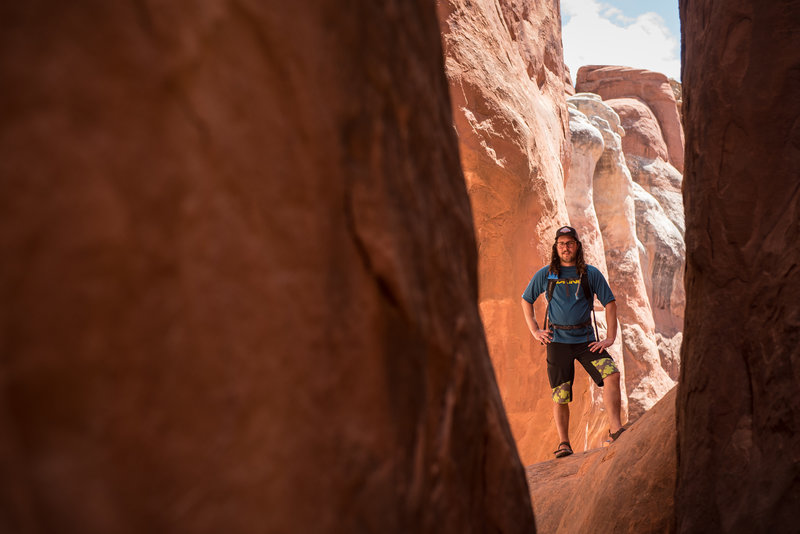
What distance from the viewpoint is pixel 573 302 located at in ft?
11.6

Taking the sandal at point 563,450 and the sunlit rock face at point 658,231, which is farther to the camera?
the sunlit rock face at point 658,231

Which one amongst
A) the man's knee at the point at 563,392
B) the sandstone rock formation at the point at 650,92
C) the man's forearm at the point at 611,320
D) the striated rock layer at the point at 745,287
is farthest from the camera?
the sandstone rock formation at the point at 650,92

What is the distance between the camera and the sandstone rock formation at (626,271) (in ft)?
38.6

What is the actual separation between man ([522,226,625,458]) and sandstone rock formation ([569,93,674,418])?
8698 millimetres

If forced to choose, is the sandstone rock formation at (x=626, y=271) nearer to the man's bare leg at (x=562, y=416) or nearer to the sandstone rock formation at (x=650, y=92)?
the sandstone rock formation at (x=650, y=92)

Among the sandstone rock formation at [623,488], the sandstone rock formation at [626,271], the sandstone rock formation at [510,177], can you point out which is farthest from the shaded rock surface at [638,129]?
the sandstone rock formation at [623,488]

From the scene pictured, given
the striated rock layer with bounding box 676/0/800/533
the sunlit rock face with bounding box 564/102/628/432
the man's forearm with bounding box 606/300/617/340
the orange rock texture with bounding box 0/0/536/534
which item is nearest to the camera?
the orange rock texture with bounding box 0/0/536/534

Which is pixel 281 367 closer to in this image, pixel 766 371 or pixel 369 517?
pixel 369 517

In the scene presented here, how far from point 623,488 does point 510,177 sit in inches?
140

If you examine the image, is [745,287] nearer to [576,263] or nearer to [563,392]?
[576,263]

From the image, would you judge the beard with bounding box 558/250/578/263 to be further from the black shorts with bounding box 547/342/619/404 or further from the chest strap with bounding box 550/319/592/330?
the black shorts with bounding box 547/342/619/404

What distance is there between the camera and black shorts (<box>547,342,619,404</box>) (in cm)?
354

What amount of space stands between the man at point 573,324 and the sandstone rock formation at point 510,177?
188 centimetres

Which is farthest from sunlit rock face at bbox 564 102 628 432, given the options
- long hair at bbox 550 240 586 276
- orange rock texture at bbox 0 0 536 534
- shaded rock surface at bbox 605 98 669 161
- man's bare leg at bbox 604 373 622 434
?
orange rock texture at bbox 0 0 536 534
